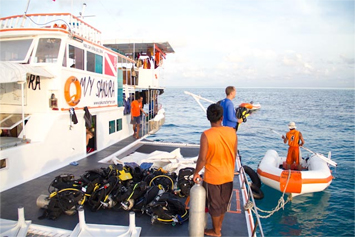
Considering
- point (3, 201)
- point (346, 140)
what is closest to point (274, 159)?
point (3, 201)

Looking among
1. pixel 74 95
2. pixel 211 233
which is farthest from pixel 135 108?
pixel 211 233

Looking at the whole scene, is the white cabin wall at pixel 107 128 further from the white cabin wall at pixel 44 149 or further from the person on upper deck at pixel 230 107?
the person on upper deck at pixel 230 107

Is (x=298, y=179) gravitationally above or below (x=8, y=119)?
below

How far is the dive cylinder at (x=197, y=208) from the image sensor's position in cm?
362

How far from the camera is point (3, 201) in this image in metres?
5.47

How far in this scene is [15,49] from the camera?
25.7 feet

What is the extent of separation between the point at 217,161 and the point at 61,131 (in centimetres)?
568

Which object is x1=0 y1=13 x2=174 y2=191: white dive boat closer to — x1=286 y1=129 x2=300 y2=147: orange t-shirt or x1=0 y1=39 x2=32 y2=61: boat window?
x1=0 y1=39 x2=32 y2=61: boat window

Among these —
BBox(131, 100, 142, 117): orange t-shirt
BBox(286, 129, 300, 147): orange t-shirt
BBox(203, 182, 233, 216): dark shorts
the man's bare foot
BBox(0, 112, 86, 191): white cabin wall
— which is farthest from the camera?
BBox(131, 100, 142, 117): orange t-shirt

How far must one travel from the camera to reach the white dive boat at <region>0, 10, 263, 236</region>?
4.66 m

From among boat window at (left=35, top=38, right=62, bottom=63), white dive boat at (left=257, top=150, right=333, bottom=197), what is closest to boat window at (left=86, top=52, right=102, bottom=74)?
boat window at (left=35, top=38, right=62, bottom=63)

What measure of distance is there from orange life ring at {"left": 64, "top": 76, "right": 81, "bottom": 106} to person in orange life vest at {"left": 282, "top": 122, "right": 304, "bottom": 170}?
7645mm

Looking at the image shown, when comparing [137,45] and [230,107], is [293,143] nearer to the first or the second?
[230,107]

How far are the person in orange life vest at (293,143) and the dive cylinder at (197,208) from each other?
770 cm
